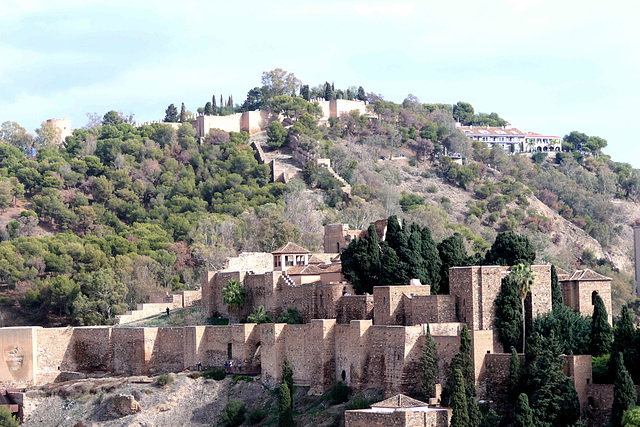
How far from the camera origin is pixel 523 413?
3641cm

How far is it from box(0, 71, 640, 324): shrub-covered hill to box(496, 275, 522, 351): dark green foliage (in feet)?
90.5

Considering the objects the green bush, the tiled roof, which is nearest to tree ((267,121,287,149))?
the tiled roof

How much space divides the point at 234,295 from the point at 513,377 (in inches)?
676

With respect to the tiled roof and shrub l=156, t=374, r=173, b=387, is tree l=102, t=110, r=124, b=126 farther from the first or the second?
shrub l=156, t=374, r=173, b=387

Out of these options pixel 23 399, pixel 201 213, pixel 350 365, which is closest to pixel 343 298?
pixel 350 365

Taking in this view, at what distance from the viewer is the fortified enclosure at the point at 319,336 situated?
1574 inches

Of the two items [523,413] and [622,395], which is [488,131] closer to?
[523,413]

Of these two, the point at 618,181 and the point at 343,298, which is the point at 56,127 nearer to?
the point at 618,181

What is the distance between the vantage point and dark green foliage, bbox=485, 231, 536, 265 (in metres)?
44.0

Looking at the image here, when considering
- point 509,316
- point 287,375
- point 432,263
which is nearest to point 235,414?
point 287,375

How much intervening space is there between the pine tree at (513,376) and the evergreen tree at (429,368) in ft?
8.14

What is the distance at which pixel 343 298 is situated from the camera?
46062 millimetres

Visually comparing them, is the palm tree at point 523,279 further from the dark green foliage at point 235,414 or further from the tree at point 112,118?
the tree at point 112,118

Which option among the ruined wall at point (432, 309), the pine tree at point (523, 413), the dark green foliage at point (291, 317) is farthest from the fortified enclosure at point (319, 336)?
the pine tree at point (523, 413)
